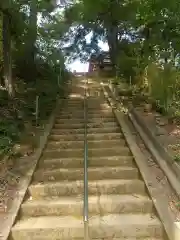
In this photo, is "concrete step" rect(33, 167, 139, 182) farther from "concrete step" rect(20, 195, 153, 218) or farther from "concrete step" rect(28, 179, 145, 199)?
"concrete step" rect(20, 195, 153, 218)

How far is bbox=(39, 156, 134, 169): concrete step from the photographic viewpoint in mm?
6008

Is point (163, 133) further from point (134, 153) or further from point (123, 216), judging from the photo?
point (123, 216)

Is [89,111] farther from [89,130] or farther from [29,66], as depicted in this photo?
[29,66]

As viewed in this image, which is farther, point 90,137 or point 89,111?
point 89,111

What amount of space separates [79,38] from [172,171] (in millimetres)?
13227

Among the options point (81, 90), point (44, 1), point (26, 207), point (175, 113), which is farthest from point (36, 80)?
point (26, 207)

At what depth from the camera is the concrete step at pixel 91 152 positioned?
252 inches

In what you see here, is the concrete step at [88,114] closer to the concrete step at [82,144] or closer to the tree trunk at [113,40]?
the concrete step at [82,144]

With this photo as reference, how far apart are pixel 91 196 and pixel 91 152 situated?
57.9 inches

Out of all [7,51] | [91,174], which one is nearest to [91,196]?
[91,174]

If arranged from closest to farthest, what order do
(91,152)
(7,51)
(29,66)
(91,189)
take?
(91,189), (91,152), (7,51), (29,66)

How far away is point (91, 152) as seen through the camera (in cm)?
646

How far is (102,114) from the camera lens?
9.08m

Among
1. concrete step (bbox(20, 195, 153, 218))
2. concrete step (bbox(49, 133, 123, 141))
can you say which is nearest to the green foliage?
concrete step (bbox(49, 133, 123, 141))
